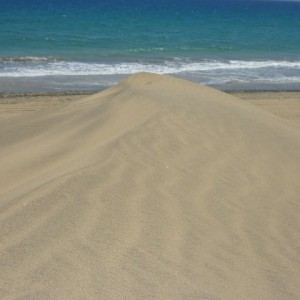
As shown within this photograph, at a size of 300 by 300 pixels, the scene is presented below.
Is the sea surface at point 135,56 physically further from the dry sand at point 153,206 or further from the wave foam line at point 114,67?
the dry sand at point 153,206

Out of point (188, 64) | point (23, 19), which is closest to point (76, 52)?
point (188, 64)

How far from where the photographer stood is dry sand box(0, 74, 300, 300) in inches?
158

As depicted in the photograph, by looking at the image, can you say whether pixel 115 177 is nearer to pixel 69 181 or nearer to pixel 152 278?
pixel 69 181

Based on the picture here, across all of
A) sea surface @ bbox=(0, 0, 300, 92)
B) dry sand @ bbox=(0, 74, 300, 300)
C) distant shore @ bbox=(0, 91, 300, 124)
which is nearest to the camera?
dry sand @ bbox=(0, 74, 300, 300)

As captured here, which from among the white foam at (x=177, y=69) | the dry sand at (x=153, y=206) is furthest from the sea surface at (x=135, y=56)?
the dry sand at (x=153, y=206)

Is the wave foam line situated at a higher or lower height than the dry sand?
lower

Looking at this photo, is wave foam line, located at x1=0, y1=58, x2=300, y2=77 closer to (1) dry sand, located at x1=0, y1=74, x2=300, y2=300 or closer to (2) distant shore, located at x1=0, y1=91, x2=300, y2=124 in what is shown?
(2) distant shore, located at x1=0, y1=91, x2=300, y2=124

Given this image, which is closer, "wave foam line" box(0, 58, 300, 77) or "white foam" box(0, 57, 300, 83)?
"white foam" box(0, 57, 300, 83)

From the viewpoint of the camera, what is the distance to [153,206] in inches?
192

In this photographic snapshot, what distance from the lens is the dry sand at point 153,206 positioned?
Result: 401cm

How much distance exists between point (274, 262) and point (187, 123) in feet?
7.77

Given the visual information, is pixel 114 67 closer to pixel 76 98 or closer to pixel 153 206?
pixel 76 98

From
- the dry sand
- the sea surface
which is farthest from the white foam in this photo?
the dry sand

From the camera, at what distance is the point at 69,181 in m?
5.01
